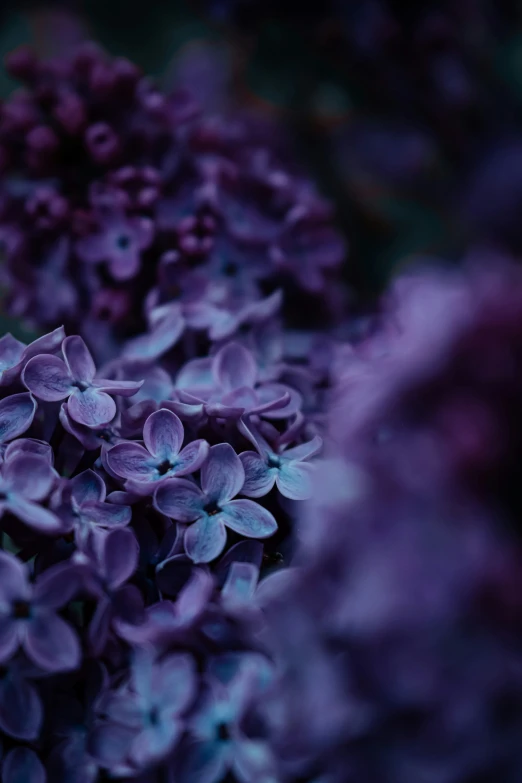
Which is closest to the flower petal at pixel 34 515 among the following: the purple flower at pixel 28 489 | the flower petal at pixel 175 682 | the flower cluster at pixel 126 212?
the purple flower at pixel 28 489

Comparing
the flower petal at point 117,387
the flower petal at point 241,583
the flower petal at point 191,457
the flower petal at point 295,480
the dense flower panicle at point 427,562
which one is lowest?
the flower petal at point 241,583

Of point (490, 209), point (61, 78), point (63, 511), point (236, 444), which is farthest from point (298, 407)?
point (490, 209)

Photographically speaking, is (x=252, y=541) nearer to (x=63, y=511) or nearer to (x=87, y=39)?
(x=63, y=511)

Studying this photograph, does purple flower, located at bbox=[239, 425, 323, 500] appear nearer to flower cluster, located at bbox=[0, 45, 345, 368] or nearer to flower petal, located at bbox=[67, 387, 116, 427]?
flower petal, located at bbox=[67, 387, 116, 427]

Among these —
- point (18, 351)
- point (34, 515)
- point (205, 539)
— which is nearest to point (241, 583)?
point (205, 539)

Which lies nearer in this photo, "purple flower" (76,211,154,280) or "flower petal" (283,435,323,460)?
"flower petal" (283,435,323,460)

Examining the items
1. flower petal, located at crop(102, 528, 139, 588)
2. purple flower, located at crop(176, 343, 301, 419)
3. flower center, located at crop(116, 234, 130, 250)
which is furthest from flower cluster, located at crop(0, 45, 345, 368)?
flower petal, located at crop(102, 528, 139, 588)

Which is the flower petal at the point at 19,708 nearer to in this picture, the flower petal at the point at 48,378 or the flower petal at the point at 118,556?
the flower petal at the point at 118,556
